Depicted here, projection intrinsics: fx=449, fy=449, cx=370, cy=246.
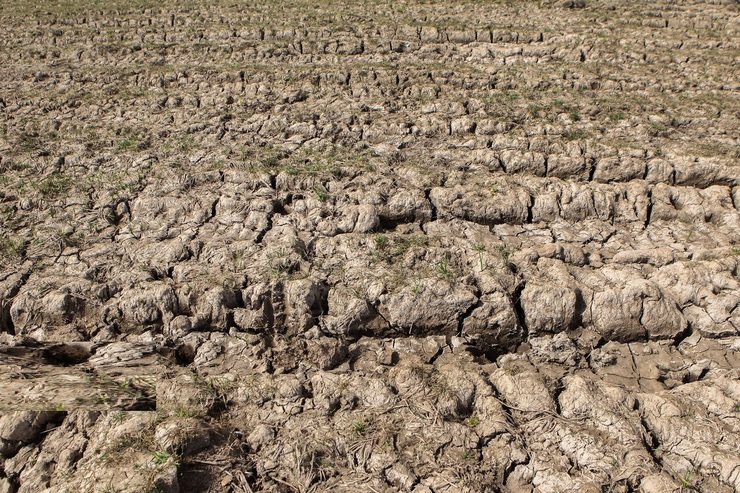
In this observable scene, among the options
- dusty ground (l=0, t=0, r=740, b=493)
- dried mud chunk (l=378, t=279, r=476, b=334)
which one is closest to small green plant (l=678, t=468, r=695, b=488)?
dusty ground (l=0, t=0, r=740, b=493)

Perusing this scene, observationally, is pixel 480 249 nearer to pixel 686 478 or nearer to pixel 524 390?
pixel 524 390

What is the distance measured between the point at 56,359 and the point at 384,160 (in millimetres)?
3754

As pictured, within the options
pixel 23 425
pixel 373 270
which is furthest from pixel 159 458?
pixel 373 270

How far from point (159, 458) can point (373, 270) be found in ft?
7.04

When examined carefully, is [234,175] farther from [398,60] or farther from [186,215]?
[398,60]

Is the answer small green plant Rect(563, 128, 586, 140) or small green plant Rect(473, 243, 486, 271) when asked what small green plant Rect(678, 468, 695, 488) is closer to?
small green plant Rect(473, 243, 486, 271)

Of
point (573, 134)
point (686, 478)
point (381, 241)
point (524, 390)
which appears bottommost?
point (686, 478)

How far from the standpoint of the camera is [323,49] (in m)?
7.73

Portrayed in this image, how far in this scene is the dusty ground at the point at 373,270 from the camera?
2834 mm

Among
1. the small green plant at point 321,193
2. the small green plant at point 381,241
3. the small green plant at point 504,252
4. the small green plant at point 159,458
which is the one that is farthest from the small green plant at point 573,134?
the small green plant at point 159,458

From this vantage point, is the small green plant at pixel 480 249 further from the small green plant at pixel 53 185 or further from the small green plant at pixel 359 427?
the small green plant at pixel 53 185

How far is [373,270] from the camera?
4.03m

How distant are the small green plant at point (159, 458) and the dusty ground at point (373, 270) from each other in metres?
0.01

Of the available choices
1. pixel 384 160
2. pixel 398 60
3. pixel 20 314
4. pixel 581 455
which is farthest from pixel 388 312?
pixel 398 60
